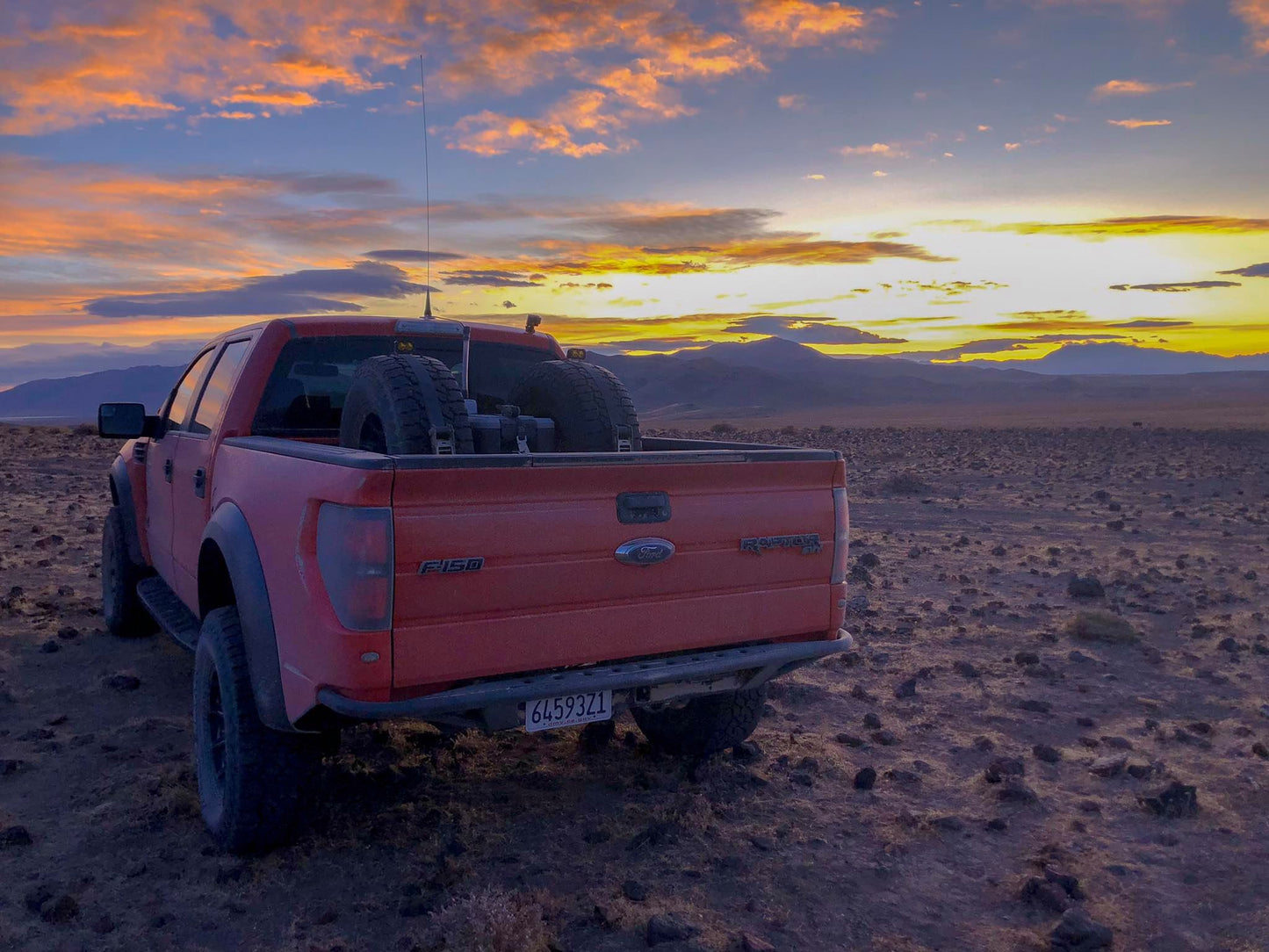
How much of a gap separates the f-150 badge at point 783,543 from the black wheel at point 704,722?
0.94 meters

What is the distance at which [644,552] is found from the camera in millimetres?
3547

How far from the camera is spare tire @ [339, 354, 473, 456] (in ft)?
12.6

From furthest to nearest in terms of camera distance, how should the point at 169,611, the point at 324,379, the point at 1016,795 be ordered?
the point at 169,611 < the point at 324,379 < the point at 1016,795

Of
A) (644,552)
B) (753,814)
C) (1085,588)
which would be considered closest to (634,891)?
(753,814)

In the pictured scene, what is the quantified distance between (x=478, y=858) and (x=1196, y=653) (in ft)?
18.4

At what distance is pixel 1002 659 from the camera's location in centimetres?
688

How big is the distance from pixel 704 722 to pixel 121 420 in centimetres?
383

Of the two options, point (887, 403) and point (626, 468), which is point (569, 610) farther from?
point (887, 403)

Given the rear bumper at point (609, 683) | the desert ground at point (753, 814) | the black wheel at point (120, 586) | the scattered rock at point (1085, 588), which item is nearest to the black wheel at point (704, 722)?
the desert ground at point (753, 814)

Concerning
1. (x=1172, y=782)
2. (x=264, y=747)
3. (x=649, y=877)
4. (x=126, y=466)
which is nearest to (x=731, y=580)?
(x=649, y=877)

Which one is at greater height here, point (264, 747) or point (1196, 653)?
point (264, 747)

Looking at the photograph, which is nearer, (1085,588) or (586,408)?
(586,408)

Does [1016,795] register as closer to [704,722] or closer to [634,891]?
[704,722]

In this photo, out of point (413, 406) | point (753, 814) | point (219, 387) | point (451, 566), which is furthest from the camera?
point (219, 387)
